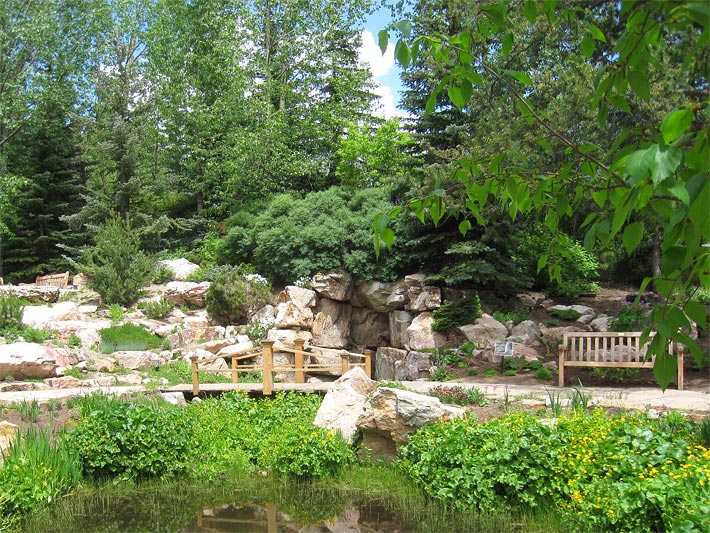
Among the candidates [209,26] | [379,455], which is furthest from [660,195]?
[209,26]

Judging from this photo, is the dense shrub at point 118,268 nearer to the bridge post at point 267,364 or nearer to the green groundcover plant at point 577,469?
the bridge post at point 267,364

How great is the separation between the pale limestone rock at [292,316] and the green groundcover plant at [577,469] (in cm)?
832

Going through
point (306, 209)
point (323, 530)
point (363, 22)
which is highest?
point (363, 22)

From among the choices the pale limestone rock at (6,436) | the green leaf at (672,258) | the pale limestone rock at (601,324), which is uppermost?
the green leaf at (672,258)

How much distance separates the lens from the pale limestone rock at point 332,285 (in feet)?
48.8

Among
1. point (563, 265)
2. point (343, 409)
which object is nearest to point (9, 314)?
point (343, 409)

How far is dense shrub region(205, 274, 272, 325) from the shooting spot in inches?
582

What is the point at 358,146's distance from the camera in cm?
1925

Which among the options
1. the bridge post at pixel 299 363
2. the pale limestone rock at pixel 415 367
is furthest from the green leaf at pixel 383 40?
the pale limestone rock at pixel 415 367

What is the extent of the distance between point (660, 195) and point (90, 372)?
11.9 metres

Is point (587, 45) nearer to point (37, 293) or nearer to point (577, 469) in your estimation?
point (577, 469)

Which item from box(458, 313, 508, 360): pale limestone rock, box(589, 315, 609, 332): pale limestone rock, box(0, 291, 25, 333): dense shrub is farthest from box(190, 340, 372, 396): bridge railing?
box(589, 315, 609, 332): pale limestone rock

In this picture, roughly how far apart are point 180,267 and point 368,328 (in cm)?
635

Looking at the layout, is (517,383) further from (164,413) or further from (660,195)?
(660,195)
